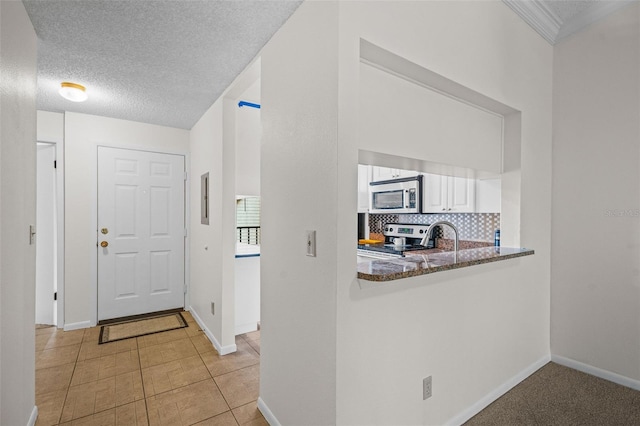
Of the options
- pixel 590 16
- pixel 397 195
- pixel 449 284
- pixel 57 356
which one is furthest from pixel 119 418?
pixel 590 16

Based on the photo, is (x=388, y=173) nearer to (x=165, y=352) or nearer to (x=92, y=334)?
(x=165, y=352)

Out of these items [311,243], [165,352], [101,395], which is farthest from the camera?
[165,352]

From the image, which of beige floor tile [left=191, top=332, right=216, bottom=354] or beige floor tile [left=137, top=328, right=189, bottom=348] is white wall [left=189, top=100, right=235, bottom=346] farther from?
beige floor tile [left=137, top=328, right=189, bottom=348]

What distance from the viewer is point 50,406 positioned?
209 cm

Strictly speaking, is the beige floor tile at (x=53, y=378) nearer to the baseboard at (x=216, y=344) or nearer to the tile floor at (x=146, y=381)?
the tile floor at (x=146, y=381)

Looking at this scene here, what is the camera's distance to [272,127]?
1927 millimetres

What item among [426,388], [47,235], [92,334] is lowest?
[92,334]

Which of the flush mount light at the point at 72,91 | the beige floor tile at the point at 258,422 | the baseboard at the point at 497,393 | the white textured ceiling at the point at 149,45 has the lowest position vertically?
the beige floor tile at the point at 258,422

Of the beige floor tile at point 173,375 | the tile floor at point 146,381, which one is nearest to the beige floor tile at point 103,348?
the tile floor at point 146,381

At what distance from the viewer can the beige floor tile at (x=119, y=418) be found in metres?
1.93

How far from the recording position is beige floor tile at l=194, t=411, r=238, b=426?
75.4 inches

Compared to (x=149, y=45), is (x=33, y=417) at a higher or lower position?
lower

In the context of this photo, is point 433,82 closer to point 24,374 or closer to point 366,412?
point 366,412

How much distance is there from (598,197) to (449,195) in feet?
3.88
